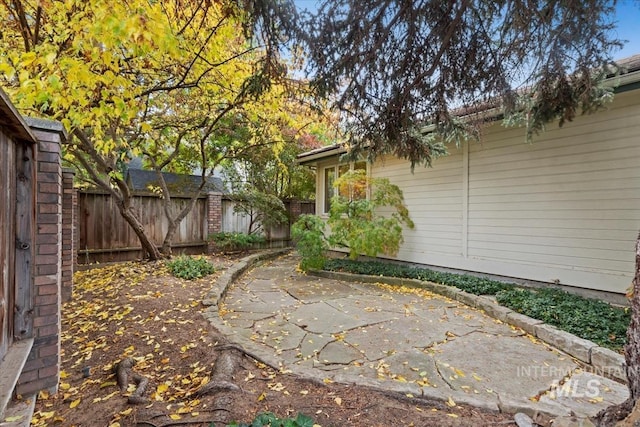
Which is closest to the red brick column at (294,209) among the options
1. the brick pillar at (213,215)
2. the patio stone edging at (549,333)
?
the brick pillar at (213,215)

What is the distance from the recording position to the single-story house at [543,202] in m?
4.13

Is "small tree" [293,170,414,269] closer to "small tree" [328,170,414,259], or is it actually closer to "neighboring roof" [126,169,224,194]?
"small tree" [328,170,414,259]

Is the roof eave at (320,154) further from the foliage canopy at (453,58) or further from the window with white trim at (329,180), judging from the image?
the foliage canopy at (453,58)

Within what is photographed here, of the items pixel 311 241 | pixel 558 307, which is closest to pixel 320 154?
pixel 311 241

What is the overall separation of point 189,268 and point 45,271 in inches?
142

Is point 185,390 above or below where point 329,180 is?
below

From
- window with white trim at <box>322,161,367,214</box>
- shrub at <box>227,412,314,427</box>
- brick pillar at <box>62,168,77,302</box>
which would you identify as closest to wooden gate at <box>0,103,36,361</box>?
shrub at <box>227,412,314,427</box>

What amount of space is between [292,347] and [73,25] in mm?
4046

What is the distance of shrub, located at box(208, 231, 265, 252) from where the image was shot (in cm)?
865

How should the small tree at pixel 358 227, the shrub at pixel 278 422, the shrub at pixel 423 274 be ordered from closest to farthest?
the shrub at pixel 278 422 → the shrub at pixel 423 274 → the small tree at pixel 358 227

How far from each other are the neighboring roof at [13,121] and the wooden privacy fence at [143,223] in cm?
561

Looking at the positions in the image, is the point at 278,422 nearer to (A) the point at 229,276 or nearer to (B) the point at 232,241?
(A) the point at 229,276

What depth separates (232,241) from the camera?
8797 millimetres

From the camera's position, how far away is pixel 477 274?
5785 millimetres
